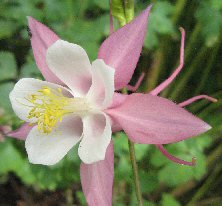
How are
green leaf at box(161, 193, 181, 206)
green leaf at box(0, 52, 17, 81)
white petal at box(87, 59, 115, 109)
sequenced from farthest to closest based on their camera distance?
1. green leaf at box(0, 52, 17, 81)
2. green leaf at box(161, 193, 181, 206)
3. white petal at box(87, 59, 115, 109)

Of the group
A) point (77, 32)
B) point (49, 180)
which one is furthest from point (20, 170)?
point (77, 32)

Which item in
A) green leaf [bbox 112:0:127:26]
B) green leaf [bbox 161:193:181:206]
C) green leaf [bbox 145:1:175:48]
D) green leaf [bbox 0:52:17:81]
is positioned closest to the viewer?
green leaf [bbox 112:0:127:26]

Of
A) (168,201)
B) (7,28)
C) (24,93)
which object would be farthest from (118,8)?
(7,28)

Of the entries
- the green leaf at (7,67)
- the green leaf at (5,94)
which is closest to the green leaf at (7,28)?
the green leaf at (7,67)

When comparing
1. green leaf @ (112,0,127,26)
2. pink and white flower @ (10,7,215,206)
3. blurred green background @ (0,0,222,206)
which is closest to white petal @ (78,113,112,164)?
pink and white flower @ (10,7,215,206)

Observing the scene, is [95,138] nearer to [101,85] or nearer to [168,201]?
[101,85]

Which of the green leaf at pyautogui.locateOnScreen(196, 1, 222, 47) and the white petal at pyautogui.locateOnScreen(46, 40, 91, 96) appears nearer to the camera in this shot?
the white petal at pyautogui.locateOnScreen(46, 40, 91, 96)

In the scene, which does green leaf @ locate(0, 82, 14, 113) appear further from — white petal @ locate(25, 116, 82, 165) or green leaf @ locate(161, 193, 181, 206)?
white petal @ locate(25, 116, 82, 165)
